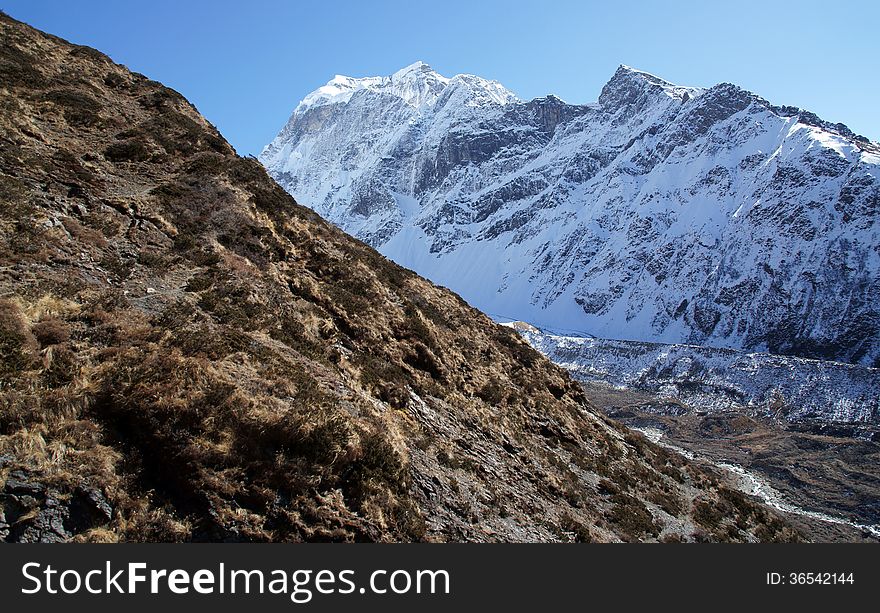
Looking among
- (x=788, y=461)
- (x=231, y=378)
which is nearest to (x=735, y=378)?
(x=788, y=461)

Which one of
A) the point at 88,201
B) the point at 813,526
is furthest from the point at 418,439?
the point at 813,526

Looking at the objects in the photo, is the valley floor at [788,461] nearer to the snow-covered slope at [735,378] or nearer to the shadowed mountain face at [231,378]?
the snow-covered slope at [735,378]

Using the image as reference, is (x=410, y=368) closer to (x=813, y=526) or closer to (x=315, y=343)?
(x=315, y=343)

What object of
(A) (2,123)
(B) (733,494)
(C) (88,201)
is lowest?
(B) (733,494)

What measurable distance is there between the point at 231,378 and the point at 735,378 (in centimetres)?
12006

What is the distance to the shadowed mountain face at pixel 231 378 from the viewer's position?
27.2 feet

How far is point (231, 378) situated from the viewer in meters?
10.7

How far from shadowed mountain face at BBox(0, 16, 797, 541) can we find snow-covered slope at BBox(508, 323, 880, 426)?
83.5 m

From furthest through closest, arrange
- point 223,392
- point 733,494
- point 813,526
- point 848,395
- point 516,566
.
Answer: point 848,395
point 813,526
point 733,494
point 223,392
point 516,566

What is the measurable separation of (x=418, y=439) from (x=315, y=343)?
163 inches

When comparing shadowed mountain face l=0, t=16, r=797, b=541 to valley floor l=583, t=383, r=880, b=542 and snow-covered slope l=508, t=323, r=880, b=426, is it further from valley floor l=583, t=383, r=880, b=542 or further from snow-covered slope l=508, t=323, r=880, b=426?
snow-covered slope l=508, t=323, r=880, b=426

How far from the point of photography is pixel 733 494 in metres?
27.5

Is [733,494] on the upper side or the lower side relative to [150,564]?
upper

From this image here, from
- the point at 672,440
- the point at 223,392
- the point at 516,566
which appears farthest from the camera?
the point at 672,440
